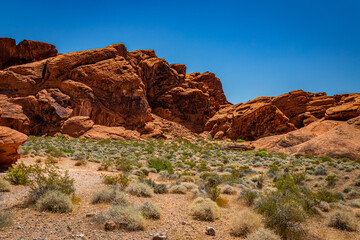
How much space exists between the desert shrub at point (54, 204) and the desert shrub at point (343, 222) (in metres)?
7.07

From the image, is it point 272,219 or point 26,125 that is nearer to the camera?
point 272,219

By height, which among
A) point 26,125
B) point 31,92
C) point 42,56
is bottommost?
point 26,125

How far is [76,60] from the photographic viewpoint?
33.2 meters

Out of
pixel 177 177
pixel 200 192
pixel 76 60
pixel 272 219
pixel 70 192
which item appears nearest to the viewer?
pixel 272 219

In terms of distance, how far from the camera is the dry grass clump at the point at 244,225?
475cm

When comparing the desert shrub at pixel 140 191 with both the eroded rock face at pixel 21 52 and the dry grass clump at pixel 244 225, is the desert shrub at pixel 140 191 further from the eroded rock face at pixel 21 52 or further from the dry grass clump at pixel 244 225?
the eroded rock face at pixel 21 52

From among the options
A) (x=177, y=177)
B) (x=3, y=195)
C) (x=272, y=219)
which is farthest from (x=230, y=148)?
(x=3, y=195)

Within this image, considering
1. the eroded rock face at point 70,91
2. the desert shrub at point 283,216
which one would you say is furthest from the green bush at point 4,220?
the eroded rock face at point 70,91

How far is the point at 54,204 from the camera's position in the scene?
5035 millimetres

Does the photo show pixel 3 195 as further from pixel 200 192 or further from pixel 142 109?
pixel 142 109

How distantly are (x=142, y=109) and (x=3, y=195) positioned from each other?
1189 inches

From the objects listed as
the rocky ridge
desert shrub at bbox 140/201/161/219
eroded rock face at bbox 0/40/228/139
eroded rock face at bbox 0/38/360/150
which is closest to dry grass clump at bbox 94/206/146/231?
desert shrub at bbox 140/201/161/219

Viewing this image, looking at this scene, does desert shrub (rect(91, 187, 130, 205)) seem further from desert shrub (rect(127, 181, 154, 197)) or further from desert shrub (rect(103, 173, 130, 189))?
desert shrub (rect(103, 173, 130, 189))

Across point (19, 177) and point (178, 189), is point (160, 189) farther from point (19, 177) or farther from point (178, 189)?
point (19, 177)
